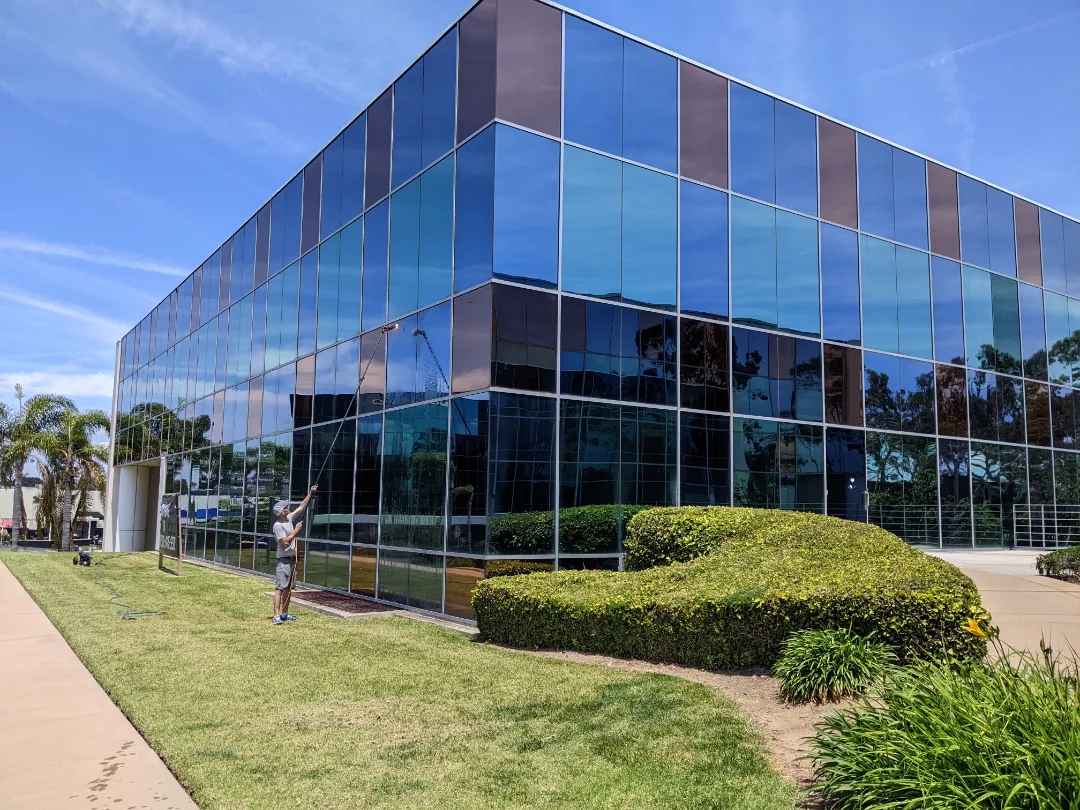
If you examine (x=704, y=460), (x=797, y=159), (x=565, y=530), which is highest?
(x=797, y=159)

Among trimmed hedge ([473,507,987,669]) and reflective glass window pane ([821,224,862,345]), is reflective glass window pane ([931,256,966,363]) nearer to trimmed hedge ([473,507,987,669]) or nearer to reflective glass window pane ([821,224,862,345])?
reflective glass window pane ([821,224,862,345])

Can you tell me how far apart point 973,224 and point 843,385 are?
7.07 m

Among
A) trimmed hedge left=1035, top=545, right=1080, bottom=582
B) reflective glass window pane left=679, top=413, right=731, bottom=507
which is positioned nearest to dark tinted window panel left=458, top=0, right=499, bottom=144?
reflective glass window pane left=679, top=413, right=731, bottom=507

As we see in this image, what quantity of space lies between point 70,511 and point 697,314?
41720 millimetres

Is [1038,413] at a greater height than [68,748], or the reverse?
[1038,413]

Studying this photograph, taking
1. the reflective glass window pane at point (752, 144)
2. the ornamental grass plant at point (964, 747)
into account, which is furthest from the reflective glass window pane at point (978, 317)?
the ornamental grass plant at point (964, 747)

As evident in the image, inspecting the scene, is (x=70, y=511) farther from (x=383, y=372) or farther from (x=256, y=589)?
(x=383, y=372)

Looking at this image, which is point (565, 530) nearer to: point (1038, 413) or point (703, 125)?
point (703, 125)

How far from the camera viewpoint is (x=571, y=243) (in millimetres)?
13344

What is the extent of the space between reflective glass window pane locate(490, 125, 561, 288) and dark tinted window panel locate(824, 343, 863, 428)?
24.3 ft

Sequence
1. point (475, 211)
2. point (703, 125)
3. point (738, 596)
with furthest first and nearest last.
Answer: point (703, 125), point (475, 211), point (738, 596)

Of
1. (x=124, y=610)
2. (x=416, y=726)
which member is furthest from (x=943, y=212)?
(x=124, y=610)

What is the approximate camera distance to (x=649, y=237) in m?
14.5

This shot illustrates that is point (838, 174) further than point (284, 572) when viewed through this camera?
Yes
